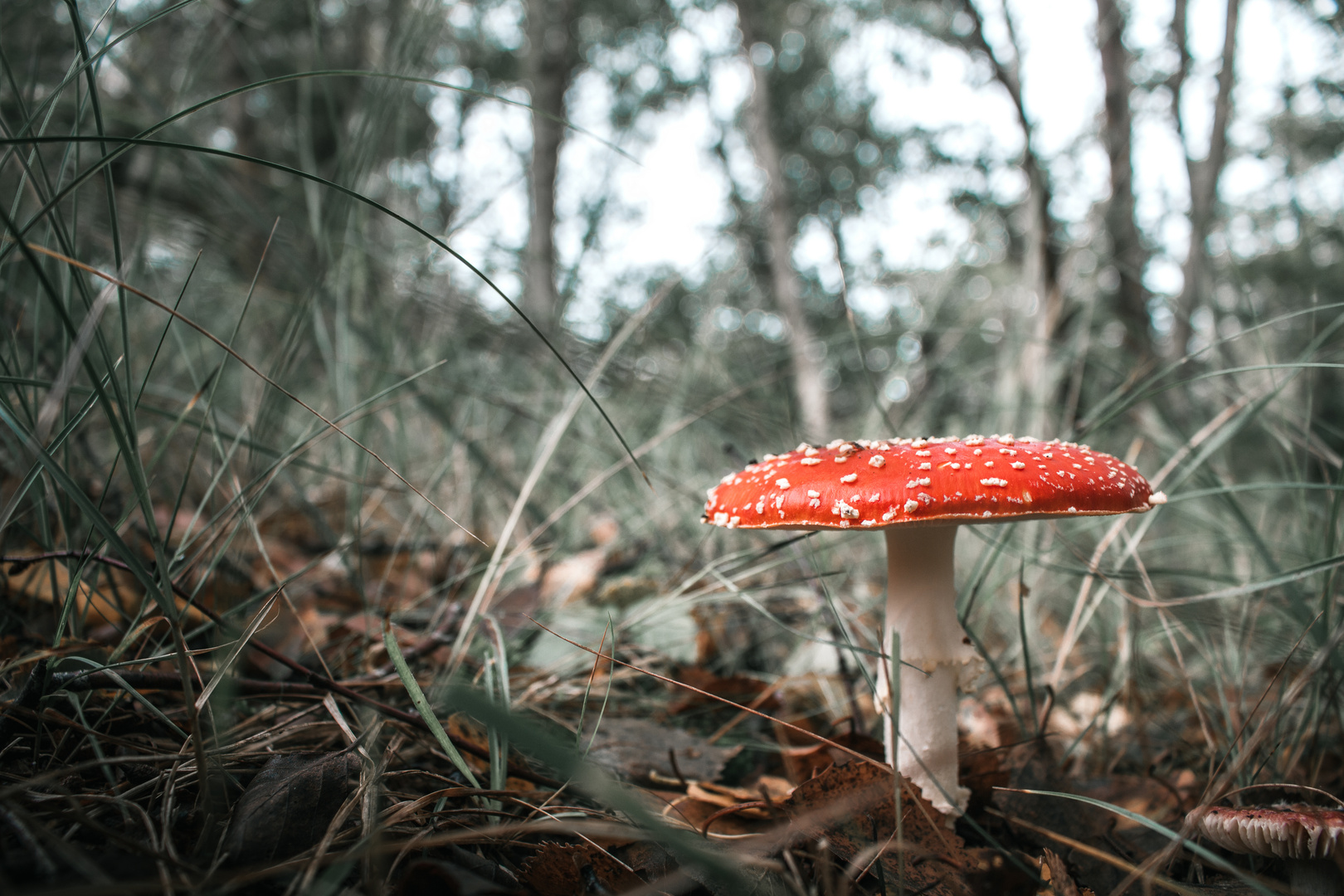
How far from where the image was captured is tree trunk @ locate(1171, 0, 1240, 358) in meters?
3.39

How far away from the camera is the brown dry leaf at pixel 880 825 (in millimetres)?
1060

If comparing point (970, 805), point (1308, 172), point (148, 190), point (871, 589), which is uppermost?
point (1308, 172)

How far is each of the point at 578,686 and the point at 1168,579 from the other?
2.83 meters

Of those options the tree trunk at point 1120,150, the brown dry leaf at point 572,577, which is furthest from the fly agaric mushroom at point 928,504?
the tree trunk at point 1120,150

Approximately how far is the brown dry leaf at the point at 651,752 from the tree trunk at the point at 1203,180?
3348 mm

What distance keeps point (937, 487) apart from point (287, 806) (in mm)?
1084

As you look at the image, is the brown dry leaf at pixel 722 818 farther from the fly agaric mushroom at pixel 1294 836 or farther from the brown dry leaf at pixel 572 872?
the fly agaric mushroom at pixel 1294 836

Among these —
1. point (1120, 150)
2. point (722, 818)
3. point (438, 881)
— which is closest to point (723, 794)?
point (722, 818)

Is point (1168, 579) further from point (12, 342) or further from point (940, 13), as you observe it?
point (940, 13)

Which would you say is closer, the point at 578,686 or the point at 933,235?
the point at 578,686

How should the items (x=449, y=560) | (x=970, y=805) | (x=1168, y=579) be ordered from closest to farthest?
(x=970, y=805), (x=449, y=560), (x=1168, y=579)

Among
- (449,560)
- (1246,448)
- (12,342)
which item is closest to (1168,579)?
(449,560)

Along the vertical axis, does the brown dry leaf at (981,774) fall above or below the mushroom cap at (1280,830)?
below

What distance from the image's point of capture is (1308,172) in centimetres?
719
